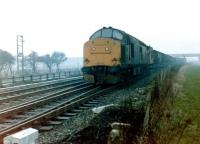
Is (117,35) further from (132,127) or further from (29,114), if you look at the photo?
(132,127)

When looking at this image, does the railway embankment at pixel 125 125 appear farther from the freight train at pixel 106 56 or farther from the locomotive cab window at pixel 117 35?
the locomotive cab window at pixel 117 35

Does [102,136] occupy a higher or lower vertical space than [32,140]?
lower

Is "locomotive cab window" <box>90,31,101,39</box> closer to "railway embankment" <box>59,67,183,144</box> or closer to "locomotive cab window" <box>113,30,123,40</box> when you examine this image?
"locomotive cab window" <box>113,30,123,40</box>

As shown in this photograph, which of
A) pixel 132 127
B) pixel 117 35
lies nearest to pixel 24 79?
pixel 117 35

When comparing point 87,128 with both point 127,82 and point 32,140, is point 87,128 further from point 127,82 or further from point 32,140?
point 127,82

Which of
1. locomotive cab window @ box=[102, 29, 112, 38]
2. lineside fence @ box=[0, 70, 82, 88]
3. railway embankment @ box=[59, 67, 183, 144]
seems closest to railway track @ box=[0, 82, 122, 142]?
railway embankment @ box=[59, 67, 183, 144]

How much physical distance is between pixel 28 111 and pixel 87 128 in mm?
4242

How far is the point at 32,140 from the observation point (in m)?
4.55

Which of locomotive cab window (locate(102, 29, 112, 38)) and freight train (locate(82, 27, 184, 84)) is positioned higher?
locomotive cab window (locate(102, 29, 112, 38))

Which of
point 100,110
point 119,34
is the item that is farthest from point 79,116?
point 119,34

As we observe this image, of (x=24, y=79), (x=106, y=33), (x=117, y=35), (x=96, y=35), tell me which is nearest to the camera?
(x=117, y=35)

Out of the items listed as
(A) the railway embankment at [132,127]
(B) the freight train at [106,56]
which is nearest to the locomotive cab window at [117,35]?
(B) the freight train at [106,56]

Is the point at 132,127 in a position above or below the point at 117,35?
below

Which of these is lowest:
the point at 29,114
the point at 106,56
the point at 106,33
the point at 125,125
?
the point at 29,114
